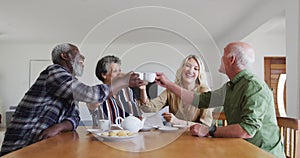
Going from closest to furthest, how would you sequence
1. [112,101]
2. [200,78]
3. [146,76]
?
[146,76] → [112,101] → [200,78]

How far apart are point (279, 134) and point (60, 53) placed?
122 centimetres

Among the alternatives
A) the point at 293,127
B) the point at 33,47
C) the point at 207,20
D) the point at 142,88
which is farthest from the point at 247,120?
the point at 33,47

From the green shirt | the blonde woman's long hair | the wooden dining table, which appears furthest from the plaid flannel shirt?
the blonde woman's long hair

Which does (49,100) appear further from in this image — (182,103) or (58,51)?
(182,103)

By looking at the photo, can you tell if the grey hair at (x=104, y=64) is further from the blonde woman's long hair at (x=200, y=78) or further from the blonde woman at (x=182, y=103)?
the blonde woman's long hair at (x=200, y=78)

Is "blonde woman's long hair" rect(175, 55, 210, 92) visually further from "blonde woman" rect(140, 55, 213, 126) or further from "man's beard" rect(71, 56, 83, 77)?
"man's beard" rect(71, 56, 83, 77)

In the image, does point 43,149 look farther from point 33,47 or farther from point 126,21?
point 33,47

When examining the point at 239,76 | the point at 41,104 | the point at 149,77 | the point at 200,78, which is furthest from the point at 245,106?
the point at 41,104

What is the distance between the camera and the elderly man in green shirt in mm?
1385

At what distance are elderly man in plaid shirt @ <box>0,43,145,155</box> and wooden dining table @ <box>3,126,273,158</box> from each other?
0.76ft

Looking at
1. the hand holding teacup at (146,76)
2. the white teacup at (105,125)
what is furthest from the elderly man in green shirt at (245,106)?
the white teacup at (105,125)

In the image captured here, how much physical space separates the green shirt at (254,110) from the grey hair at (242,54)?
Result: 0.05 m

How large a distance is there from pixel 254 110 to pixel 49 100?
3.30 ft

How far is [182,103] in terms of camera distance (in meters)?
2.02
